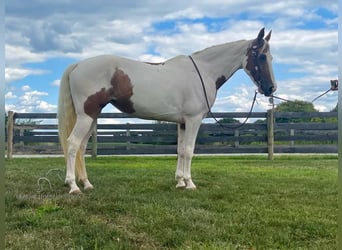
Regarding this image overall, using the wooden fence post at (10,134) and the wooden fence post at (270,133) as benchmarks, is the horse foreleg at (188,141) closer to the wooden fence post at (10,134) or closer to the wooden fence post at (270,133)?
the wooden fence post at (270,133)

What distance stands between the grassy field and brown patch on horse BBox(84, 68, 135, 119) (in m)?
0.80

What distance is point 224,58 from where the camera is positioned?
4.71 meters

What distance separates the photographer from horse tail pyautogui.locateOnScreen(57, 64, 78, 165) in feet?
13.9

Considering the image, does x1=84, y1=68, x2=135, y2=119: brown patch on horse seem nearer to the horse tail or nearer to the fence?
the horse tail

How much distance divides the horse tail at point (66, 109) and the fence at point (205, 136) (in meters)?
→ 5.83

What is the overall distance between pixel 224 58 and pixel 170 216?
8.17 ft

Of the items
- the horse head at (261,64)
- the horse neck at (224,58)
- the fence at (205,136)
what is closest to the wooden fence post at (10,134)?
the fence at (205,136)

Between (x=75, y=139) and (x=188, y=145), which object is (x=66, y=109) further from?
(x=188, y=145)

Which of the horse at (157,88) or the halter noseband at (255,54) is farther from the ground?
the halter noseband at (255,54)

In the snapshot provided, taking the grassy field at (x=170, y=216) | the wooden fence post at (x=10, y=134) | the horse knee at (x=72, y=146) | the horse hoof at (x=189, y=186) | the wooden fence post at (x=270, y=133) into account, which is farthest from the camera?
the wooden fence post at (x=270, y=133)

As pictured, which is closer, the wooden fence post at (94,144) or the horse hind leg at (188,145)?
the horse hind leg at (188,145)

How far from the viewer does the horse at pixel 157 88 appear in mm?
4004

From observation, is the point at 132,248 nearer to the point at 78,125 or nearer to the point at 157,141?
the point at 78,125

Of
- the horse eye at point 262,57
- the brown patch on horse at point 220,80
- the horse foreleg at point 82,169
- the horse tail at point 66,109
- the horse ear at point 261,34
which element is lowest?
the horse foreleg at point 82,169
